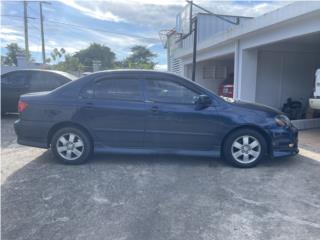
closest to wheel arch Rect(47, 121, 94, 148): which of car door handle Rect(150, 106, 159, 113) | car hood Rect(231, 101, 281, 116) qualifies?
car door handle Rect(150, 106, 159, 113)

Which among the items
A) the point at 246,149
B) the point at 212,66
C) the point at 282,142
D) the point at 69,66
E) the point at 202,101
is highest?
the point at 69,66

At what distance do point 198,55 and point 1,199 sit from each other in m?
11.7

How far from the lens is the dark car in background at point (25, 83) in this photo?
8.97m

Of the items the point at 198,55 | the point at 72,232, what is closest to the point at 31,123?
the point at 72,232

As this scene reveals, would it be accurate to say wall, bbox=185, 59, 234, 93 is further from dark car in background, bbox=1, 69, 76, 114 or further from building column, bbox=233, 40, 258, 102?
dark car in background, bbox=1, 69, 76, 114

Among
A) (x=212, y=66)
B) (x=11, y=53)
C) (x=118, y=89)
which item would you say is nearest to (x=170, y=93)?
(x=118, y=89)

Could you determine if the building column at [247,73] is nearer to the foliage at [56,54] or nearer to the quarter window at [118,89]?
the quarter window at [118,89]

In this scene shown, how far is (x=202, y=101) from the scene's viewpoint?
15.3ft

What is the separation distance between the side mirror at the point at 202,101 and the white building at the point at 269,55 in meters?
3.10

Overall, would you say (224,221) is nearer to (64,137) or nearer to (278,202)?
(278,202)

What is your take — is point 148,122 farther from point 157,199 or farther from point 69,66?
point 69,66

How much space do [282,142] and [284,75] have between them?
716cm

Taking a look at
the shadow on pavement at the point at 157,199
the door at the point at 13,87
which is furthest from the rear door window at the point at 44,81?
the shadow on pavement at the point at 157,199

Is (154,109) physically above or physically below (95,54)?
below
